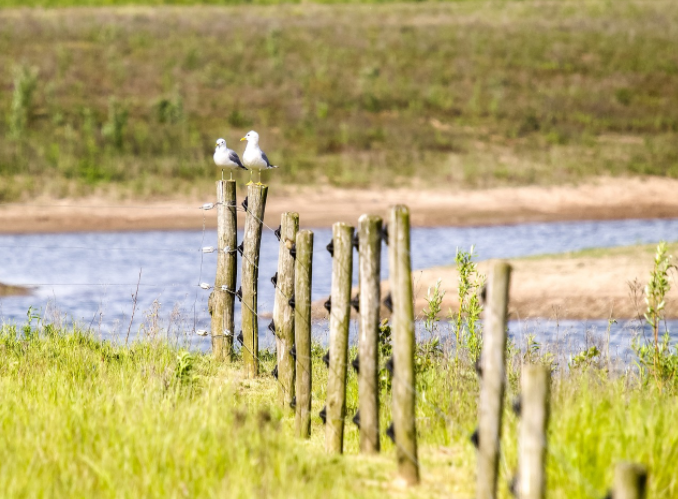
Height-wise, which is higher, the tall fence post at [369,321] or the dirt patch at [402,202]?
the dirt patch at [402,202]

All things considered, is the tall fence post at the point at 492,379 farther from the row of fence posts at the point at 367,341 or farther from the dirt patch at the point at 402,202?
the dirt patch at the point at 402,202

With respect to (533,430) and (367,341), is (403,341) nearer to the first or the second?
(367,341)

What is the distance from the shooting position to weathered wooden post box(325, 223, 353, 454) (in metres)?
5.87

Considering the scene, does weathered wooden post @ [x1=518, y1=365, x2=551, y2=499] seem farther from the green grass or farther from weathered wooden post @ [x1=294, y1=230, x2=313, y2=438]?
weathered wooden post @ [x1=294, y1=230, x2=313, y2=438]

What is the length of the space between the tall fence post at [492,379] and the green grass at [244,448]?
338 mm

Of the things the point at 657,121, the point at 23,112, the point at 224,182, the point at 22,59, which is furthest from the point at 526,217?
the point at 22,59

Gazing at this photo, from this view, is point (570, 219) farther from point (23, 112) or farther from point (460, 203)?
point (23, 112)

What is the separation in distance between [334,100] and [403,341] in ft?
99.0

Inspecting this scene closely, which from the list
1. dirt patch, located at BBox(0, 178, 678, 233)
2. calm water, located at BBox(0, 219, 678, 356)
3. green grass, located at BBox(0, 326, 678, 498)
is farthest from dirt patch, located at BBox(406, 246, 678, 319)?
green grass, located at BBox(0, 326, 678, 498)

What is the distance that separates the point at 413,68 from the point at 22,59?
16.3m

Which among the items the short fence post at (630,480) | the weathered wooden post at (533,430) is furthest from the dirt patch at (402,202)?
the short fence post at (630,480)

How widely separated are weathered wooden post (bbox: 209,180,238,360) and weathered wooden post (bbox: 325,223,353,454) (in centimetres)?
291

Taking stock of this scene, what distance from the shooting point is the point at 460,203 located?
26016 mm

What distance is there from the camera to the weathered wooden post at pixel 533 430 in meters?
3.77
